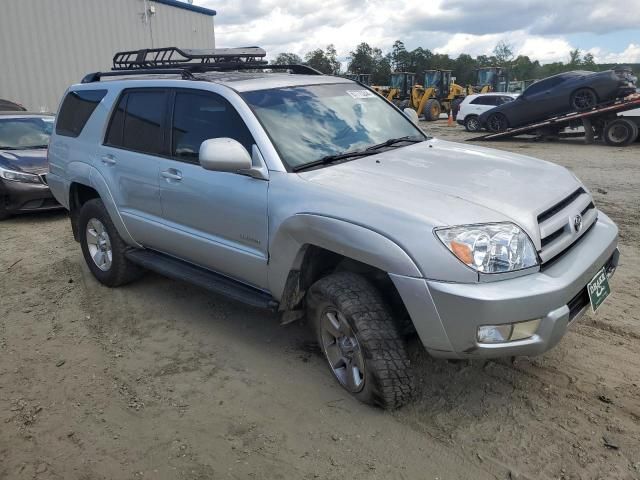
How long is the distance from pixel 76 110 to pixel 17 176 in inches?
123

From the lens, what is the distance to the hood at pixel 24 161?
7652mm

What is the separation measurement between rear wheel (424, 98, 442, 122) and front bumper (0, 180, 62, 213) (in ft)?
71.0

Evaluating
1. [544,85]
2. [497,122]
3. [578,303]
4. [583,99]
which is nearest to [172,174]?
A: [578,303]

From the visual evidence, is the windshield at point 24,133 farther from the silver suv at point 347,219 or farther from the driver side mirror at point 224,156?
the driver side mirror at point 224,156

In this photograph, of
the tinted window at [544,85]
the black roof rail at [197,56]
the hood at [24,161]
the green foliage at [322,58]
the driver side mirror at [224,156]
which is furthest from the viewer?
the green foliage at [322,58]

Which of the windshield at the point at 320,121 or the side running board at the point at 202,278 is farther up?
the windshield at the point at 320,121

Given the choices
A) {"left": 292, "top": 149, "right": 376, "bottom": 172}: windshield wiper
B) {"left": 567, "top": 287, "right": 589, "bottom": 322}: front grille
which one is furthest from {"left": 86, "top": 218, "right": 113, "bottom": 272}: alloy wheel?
{"left": 567, "top": 287, "right": 589, "bottom": 322}: front grille

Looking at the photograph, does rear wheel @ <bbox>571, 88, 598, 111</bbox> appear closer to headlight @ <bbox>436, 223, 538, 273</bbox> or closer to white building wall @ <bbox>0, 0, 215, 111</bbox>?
white building wall @ <bbox>0, 0, 215, 111</bbox>

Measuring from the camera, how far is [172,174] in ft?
12.8

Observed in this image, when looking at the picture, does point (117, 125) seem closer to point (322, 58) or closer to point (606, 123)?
point (606, 123)

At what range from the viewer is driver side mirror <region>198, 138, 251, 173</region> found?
10.4 ft

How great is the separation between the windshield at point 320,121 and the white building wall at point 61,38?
45.7 feet

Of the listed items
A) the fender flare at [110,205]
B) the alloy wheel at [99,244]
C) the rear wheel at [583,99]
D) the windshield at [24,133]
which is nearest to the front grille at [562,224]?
the fender flare at [110,205]

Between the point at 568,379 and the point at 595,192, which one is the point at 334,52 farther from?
the point at 568,379
